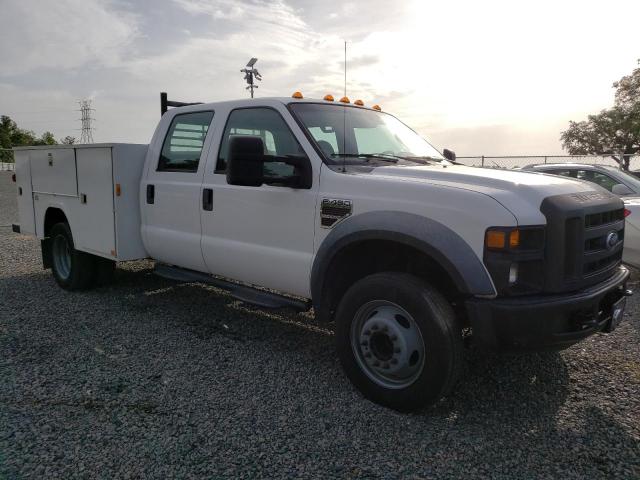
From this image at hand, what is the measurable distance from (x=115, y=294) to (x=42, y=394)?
2.63 metres

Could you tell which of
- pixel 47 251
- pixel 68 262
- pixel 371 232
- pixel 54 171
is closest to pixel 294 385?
pixel 371 232

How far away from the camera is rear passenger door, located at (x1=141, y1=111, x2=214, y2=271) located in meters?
4.61

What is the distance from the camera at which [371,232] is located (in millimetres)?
3262

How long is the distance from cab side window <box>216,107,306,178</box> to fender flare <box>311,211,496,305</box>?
0.71 m

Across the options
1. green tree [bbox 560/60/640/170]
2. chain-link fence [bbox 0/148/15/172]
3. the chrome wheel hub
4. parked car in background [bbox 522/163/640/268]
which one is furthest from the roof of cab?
chain-link fence [bbox 0/148/15/172]

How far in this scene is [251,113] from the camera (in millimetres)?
4328

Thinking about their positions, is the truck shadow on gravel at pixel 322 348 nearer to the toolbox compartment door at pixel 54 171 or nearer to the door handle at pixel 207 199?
the door handle at pixel 207 199

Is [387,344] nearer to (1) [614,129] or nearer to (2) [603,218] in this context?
(2) [603,218]

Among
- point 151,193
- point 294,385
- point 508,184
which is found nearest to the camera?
point 508,184

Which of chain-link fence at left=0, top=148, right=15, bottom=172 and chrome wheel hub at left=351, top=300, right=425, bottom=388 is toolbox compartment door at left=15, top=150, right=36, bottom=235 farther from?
chain-link fence at left=0, top=148, right=15, bottom=172

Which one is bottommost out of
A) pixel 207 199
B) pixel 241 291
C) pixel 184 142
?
pixel 241 291

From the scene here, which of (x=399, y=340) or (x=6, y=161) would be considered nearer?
(x=399, y=340)

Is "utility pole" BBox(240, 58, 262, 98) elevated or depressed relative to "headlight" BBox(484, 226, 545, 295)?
elevated

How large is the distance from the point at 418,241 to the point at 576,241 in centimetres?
88
